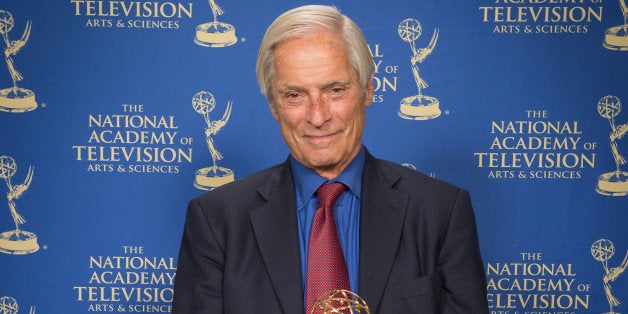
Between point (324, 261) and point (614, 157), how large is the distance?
1.45m

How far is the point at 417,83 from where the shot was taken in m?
2.75

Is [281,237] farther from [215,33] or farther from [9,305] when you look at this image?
[9,305]

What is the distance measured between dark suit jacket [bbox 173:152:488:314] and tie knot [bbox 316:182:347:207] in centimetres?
5

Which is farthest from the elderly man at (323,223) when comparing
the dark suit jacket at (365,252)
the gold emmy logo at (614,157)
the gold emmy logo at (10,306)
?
the gold emmy logo at (10,306)

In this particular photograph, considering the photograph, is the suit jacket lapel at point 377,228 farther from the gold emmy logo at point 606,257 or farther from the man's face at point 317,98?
the gold emmy logo at point 606,257

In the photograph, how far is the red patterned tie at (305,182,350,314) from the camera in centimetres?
171

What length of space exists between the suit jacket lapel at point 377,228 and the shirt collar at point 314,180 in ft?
0.05

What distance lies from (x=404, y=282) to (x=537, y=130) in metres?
1.24

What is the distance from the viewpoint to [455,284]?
1708 mm

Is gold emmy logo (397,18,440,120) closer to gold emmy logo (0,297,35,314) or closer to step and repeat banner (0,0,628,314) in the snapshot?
step and repeat banner (0,0,628,314)

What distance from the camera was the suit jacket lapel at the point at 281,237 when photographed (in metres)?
1.71

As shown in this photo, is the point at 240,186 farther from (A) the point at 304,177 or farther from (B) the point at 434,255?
(B) the point at 434,255

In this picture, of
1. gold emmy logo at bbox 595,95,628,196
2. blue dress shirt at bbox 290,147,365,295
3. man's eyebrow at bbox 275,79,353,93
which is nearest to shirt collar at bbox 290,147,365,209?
blue dress shirt at bbox 290,147,365,295

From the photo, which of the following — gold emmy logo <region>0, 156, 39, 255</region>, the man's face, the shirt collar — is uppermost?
the man's face
